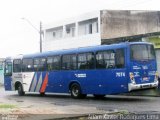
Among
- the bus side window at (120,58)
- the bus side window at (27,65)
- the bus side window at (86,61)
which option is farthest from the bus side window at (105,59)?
the bus side window at (27,65)

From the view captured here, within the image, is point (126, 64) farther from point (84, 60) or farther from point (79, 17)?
point (79, 17)

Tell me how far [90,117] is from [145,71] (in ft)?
28.5

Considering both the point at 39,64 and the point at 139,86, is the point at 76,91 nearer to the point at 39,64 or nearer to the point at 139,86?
the point at 39,64

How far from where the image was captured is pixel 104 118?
1469 centimetres

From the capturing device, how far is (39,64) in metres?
28.8

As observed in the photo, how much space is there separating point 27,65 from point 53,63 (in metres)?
3.23

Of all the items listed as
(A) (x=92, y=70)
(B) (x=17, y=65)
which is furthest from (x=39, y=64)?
(A) (x=92, y=70)

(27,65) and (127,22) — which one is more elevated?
(127,22)

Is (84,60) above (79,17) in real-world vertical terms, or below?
below

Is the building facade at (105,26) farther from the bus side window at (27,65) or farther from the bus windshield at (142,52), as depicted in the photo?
the bus windshield at (142,52)

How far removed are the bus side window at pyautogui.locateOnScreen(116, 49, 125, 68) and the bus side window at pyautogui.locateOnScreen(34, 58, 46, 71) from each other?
23.3 feet

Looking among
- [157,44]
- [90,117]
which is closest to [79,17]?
[157,44]

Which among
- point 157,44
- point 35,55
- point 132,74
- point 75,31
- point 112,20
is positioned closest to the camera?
point 132,74

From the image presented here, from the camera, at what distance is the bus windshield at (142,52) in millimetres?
22483
